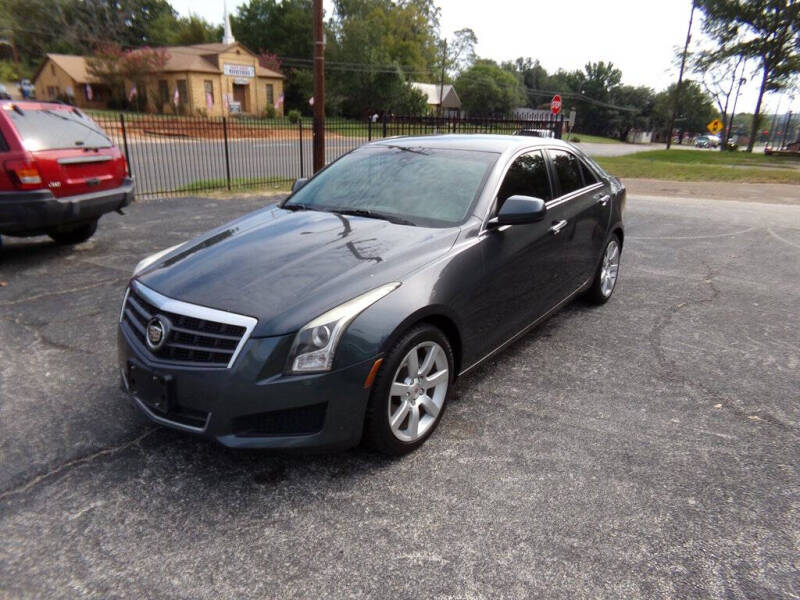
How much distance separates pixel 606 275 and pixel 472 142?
2.19 meters

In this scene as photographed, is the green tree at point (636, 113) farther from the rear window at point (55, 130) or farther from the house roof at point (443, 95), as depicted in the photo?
the rear window at point (55, 130)

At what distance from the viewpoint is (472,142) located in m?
4.32

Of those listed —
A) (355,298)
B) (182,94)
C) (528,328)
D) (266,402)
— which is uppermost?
(182,94)

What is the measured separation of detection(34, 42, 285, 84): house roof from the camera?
45531mm

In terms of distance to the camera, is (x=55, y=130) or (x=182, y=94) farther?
(x=182, y=94)

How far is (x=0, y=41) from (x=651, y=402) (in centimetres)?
7117

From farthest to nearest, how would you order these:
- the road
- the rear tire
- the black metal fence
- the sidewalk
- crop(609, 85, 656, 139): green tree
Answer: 1. crop(609, 85, 656, 139): green tree
2. the sidewalk
3. the road
4. the black metal fence
5. the rear tire

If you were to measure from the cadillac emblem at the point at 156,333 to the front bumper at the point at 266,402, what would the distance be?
0.07 meters

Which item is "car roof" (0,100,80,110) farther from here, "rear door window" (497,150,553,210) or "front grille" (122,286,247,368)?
"rear door window" (497,150,553,210)

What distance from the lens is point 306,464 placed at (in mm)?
3002

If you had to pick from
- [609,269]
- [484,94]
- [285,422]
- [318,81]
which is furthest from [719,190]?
[484,94]

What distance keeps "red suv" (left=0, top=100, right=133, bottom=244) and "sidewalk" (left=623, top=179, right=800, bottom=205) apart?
12537 millimetres

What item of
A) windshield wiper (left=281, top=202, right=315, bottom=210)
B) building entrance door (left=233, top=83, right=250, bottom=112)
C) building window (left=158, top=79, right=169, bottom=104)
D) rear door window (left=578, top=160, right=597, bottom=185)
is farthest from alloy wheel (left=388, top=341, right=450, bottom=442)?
building entrance door (left=233, top=83, right=250, bottom=112)

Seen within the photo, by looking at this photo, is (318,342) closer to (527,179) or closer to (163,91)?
(527,179)
